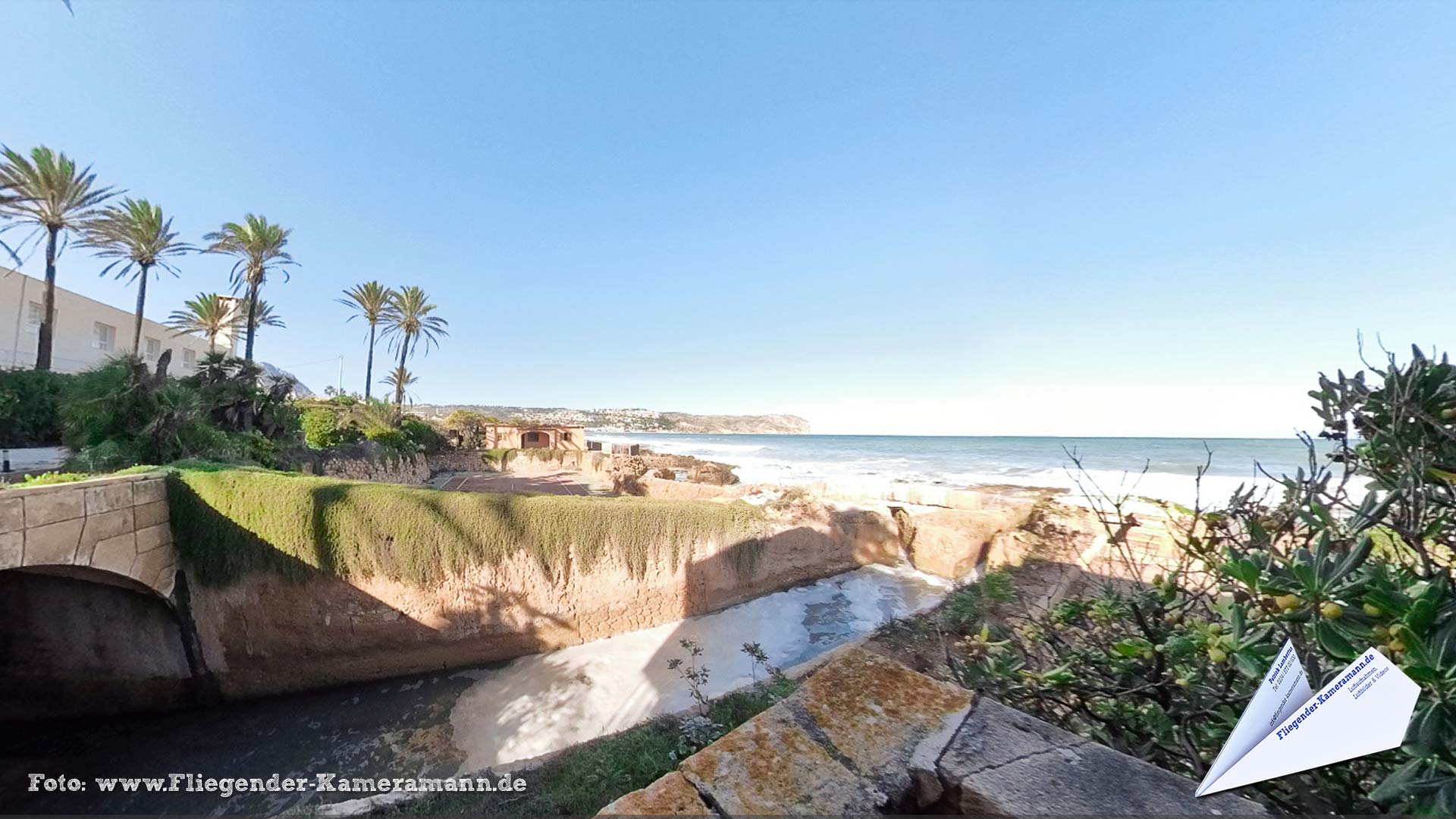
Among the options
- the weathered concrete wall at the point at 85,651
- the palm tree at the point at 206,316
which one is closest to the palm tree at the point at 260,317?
the palm tree at the point at 206,316

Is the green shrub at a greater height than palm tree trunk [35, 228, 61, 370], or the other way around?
palm tree trunk [35, 228, 61, 370]

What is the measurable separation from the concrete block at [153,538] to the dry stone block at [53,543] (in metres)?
0.95

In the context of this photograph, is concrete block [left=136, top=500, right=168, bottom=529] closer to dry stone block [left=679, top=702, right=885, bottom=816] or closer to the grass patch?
the grass patch

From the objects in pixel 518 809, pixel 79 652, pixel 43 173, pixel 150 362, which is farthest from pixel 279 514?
pixel 150 362

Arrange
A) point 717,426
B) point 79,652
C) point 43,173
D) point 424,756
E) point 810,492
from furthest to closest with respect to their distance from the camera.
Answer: point 717,426
point 43,173
point 810,492
point 79,652
point 424,756

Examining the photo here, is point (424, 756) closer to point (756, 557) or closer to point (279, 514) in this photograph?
point (279, 514)

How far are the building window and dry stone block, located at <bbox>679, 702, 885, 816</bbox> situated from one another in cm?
3994

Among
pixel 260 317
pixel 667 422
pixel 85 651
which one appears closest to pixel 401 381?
pixel 260 317

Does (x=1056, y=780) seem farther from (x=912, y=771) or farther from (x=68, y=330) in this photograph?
(x=68, y=330)

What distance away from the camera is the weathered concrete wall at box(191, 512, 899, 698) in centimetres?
669

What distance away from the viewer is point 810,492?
11758 millimetres

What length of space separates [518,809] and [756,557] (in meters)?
6.14

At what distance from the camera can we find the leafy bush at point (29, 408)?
40.8ft

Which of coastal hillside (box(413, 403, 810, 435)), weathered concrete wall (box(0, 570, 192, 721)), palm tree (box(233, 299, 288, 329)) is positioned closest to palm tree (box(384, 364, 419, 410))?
palm tree (box(233, 299, 288, 329))
